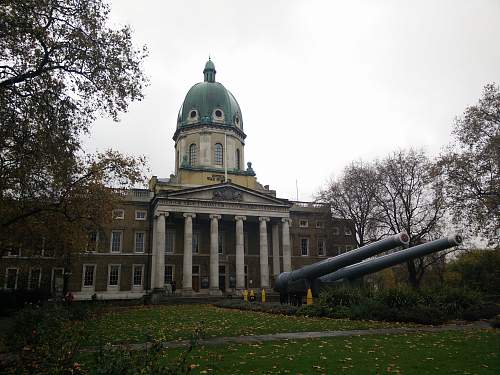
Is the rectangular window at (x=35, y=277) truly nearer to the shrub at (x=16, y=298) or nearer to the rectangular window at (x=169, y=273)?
the shrub at (x=16, y=298)

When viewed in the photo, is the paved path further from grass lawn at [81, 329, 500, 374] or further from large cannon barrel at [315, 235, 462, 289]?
large cannon barrel at [315, 235, 462, 289]

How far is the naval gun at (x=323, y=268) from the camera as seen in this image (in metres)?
20.1

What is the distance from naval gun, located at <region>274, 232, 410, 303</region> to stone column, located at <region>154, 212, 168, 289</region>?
16290mm

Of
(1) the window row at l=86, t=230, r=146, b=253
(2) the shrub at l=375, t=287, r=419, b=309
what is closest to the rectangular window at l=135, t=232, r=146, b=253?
(1) the window row at l=86, t=230, r=146, b=253

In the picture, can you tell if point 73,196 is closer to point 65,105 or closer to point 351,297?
point 65,105

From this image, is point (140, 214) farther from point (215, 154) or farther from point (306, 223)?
point (306, 223)

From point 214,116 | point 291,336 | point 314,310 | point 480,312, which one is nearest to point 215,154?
point 214,116

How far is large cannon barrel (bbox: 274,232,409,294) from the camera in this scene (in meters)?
19.7

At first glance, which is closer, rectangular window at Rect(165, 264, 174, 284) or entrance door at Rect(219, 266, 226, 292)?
rectangular window at Rect(165, 264, 174, 284)

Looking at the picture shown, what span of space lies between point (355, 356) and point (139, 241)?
38.4 meters

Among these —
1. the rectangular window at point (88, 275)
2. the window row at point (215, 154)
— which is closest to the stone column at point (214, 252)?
the window row at point (215, 154)

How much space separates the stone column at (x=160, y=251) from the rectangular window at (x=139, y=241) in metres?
2.98

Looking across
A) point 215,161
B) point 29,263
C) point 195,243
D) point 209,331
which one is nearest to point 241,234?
point 195,243

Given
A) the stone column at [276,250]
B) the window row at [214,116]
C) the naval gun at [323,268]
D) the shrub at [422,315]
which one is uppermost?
the window row at [214,116]
